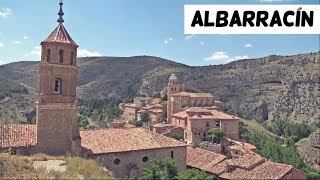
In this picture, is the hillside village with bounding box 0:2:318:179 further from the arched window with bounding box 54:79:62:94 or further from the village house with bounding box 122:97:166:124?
the village house with bounding box 122:97:166:124

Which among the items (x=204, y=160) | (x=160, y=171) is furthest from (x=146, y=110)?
(x=160, y=171)

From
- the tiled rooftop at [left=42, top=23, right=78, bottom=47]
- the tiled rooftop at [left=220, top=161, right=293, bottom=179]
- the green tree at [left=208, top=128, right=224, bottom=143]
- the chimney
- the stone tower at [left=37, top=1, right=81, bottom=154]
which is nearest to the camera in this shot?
the stone tower at [left=37, top=1, right=81, bottom=154]

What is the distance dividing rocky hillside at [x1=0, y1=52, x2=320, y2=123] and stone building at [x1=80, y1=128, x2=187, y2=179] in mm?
83773

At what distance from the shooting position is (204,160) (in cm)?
3500

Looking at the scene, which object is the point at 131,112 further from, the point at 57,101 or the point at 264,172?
the point at 57,101

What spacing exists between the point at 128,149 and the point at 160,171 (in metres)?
4.19

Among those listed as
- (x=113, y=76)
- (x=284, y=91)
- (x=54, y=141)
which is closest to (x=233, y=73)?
(x=284, y=91)

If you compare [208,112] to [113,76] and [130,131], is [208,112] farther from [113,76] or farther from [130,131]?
[113,76]

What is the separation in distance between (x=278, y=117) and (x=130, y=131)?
320 ft

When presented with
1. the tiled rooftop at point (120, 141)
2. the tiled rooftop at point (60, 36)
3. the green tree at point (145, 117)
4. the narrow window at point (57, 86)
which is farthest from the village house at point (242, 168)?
the green tree at point (145, 117)

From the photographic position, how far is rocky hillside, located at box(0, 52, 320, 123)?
4798 inches

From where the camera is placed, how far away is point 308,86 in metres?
126

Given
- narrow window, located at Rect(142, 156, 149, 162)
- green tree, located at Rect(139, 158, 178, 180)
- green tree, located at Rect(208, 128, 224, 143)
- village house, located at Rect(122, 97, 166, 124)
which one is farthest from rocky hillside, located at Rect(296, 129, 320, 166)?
green tree, located at Rect(139, 158, 178, 180)

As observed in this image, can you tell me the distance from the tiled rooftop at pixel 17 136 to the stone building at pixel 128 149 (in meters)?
3.73
